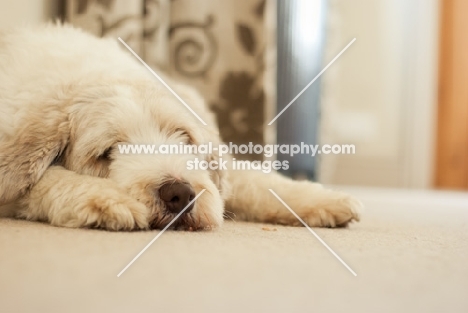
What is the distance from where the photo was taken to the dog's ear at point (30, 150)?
146cm

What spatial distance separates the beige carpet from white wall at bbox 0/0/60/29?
46.0 inches

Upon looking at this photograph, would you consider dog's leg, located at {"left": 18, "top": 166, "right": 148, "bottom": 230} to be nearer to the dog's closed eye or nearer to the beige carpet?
the beige carpet

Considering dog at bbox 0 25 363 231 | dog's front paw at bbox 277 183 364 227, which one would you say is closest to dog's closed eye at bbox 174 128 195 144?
dog at bbox 0 25 363 231

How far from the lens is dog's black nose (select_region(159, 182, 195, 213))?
1.37m

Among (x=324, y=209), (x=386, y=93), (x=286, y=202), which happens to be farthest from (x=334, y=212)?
(x=386, y=93)

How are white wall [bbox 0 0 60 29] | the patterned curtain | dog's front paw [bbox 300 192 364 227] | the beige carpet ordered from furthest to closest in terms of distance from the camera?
1. the patterned curtain
2. white wall [bbox 0 0 60 29]
3. dog's front paw [bbox 300 192 364 227]
4. the beige carpet

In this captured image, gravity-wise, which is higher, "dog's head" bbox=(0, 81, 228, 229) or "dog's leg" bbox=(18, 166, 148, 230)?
"dog's head" bbox=(0, 81, 228, 229)

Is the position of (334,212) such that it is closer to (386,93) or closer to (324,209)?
(324,209)

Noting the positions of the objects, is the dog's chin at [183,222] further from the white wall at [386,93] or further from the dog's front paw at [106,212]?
the white wall at [386,93]

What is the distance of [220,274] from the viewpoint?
3.01 feet

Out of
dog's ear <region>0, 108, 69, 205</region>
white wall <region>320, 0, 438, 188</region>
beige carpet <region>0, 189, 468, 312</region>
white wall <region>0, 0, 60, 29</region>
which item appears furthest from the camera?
white wall <region>320, 0, 438, 188</region>

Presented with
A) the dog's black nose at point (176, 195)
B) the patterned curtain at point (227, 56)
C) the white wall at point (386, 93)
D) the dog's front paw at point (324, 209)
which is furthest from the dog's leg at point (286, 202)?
the white wall at point (386, 93)

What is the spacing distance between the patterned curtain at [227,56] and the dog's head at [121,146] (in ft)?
4.07

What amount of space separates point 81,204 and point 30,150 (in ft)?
0.80
